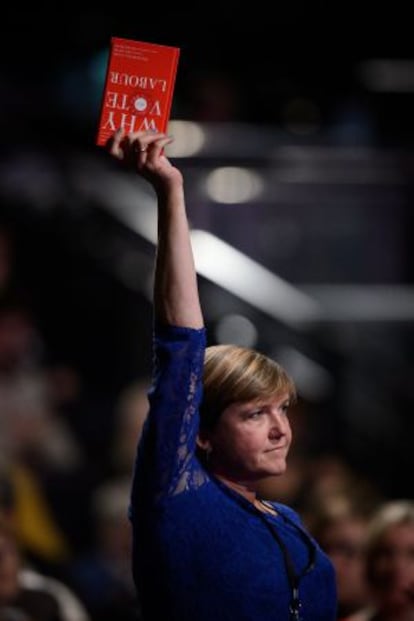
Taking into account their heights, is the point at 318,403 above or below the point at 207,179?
below

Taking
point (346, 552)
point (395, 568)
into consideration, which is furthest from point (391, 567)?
point (346, 552)

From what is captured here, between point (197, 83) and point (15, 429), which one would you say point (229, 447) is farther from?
point (197, 83)

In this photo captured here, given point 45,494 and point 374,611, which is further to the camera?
point 45,494

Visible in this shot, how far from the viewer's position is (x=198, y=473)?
272cm

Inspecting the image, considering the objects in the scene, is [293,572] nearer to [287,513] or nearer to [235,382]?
[287,513]

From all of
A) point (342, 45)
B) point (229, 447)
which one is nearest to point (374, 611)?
point (229, 447)

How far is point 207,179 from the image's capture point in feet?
27.3

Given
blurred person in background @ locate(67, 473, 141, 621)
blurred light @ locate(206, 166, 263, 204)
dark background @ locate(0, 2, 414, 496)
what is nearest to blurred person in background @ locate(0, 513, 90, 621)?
blurred person in background @ locate(67, 473, 141, 621)

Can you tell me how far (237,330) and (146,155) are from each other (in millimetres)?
5316

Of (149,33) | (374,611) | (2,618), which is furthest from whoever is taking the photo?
(149,33)

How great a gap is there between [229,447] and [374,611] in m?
1.60

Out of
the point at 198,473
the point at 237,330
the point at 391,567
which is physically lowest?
the point at 391,567

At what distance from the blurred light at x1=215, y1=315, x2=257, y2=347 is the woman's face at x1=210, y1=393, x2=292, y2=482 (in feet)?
16.8

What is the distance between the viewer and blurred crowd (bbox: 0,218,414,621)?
4.37 meters
